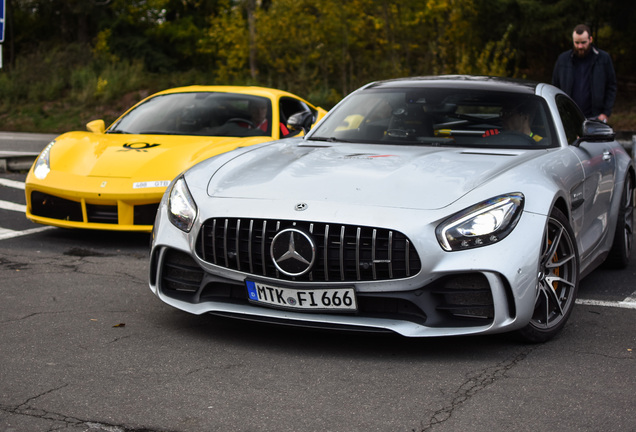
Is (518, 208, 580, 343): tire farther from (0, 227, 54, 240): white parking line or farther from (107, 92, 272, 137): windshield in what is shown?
(0, 227, 54, 240): white parking line

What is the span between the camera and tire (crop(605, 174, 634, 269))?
6469 millimetres

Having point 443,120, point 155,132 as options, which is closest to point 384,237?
point 443,120

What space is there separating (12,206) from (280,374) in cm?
626

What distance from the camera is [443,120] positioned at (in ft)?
19.1

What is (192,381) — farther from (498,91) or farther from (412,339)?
(498,91)

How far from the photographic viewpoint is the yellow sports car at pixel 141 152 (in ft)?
23.7

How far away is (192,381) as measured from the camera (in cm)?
388

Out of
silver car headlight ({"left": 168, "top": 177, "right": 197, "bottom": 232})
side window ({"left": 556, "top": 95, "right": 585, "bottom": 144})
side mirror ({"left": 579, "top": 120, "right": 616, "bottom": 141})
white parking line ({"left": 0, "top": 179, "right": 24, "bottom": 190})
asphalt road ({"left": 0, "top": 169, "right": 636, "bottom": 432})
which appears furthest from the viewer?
white parking line ({"left": 0, "top": 179, "right": 24, "bottom": 190})

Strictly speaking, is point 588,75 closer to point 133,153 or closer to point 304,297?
point 133,153

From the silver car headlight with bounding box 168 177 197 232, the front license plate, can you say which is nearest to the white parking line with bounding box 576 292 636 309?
the front license plate

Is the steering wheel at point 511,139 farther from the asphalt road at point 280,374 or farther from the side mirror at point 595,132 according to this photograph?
the asphalt road at point 280,374

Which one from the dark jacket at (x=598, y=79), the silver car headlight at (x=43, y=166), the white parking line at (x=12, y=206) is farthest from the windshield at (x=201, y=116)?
the dark jacket at (x=598, y=79)

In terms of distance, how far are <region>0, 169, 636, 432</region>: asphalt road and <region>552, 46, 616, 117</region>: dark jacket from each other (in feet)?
11.8

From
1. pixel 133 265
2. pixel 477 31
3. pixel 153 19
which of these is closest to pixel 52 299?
pixel 133 265
